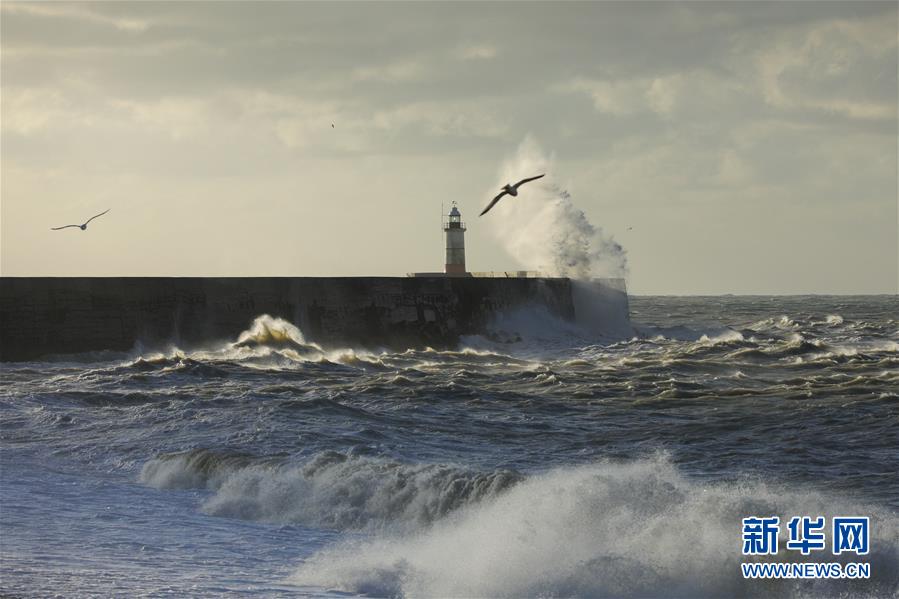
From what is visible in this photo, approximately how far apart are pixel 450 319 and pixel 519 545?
2042 centimetres

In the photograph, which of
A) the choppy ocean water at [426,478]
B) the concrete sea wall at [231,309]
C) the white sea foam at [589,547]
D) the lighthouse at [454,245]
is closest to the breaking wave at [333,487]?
the choppy ocean water at [426,478]

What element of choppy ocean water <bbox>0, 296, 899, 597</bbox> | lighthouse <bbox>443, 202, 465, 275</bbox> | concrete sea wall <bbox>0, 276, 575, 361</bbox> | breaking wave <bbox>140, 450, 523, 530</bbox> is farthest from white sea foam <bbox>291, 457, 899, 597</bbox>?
lighthouse <bbox>443, 202, 465, 275</bbox>

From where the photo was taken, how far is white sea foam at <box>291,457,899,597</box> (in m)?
6.38

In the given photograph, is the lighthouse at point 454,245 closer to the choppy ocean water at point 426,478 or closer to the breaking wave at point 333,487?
the choppy ocean water at point 426,478

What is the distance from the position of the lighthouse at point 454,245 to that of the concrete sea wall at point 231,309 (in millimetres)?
4530

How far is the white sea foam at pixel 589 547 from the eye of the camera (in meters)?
6.38

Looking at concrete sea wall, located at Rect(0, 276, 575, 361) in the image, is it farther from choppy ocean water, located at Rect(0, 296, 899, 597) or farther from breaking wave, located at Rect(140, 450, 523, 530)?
breaking wave, located at Rect(140, 450, 523, 530)

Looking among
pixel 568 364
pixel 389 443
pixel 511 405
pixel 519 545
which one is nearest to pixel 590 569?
pixel 519 545

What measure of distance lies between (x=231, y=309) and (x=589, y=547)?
56.9ft

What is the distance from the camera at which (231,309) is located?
23391 millimetres

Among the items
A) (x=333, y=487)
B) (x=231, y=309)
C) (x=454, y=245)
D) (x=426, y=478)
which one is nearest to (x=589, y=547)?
(x=426, y=478)

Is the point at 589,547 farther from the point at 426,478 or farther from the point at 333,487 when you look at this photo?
the point at 333,487

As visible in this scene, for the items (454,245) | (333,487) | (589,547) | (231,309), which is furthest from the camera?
(454,245)

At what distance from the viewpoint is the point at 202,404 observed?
13789 millimetres
